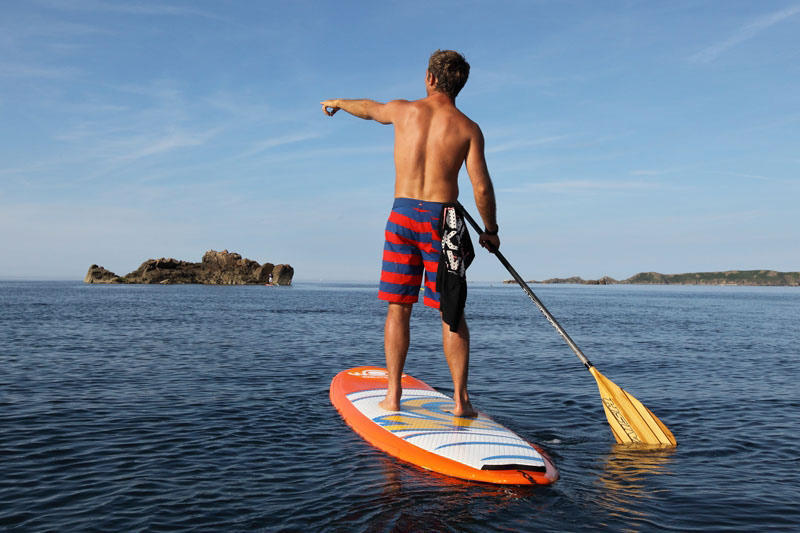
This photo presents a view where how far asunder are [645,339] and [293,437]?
17416mm

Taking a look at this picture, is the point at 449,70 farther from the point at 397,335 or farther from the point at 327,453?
the point at 327,453

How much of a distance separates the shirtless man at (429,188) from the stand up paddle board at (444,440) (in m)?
0.49

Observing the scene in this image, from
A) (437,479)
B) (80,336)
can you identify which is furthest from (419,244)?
(80,336)

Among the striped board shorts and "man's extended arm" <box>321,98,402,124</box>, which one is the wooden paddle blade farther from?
"man's extended arm" <box>321,98,402,124</box>

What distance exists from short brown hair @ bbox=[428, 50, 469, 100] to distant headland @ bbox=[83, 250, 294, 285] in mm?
125829

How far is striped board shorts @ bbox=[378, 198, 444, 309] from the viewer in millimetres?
5348

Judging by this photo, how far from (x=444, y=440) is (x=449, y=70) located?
143 inches

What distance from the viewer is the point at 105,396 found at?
8.08 meters

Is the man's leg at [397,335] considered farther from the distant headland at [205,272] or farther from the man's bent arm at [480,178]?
the distant headland at [205,272]

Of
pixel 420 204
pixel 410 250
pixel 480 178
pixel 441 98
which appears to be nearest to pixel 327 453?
pixel 410 250

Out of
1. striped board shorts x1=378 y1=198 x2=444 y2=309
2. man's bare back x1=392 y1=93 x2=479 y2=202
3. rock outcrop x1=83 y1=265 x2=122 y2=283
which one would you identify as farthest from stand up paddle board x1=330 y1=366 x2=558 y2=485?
rock outcrop x1=83 y1=265 x2=122 y2=283

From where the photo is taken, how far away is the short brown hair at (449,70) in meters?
5.44

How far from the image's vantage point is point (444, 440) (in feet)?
16.4

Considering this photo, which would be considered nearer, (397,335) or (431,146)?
(431,146)
